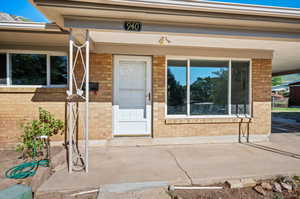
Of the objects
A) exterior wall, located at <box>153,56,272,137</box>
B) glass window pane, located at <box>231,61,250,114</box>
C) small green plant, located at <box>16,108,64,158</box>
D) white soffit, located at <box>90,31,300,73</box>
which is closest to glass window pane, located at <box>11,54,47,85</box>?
small green plant, located at <box>16,108,64,158</box>

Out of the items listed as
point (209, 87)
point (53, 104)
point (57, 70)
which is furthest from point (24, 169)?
point (209, 87)

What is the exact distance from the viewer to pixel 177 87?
4727 mm

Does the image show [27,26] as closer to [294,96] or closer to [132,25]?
[132,25]

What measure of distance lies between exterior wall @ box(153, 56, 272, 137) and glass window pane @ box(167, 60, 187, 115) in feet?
0.79

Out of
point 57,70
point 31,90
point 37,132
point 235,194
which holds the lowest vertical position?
point 235,194

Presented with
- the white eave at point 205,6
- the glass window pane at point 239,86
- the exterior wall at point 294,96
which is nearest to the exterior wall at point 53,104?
the white eave at point 205,6

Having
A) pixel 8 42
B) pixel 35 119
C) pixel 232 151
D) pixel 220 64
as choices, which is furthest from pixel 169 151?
pixel 8 42

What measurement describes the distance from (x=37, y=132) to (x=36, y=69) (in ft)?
5.27

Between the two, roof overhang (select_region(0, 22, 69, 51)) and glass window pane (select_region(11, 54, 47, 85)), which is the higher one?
roof overhang (select_region(0, 22, 69, 51))

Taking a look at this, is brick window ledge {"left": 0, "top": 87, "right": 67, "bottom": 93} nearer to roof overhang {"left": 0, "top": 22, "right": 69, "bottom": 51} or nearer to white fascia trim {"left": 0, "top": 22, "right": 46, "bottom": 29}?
roof overhang {"left": 0, "top": 22, "right": 69, "bottom": 51}

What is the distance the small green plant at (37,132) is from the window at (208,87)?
2.87 meters

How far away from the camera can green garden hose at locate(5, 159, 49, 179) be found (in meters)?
2.61

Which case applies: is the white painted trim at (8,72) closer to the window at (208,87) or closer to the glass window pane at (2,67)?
the glass window pane at (2,67)

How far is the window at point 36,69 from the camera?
4230 millimetres
